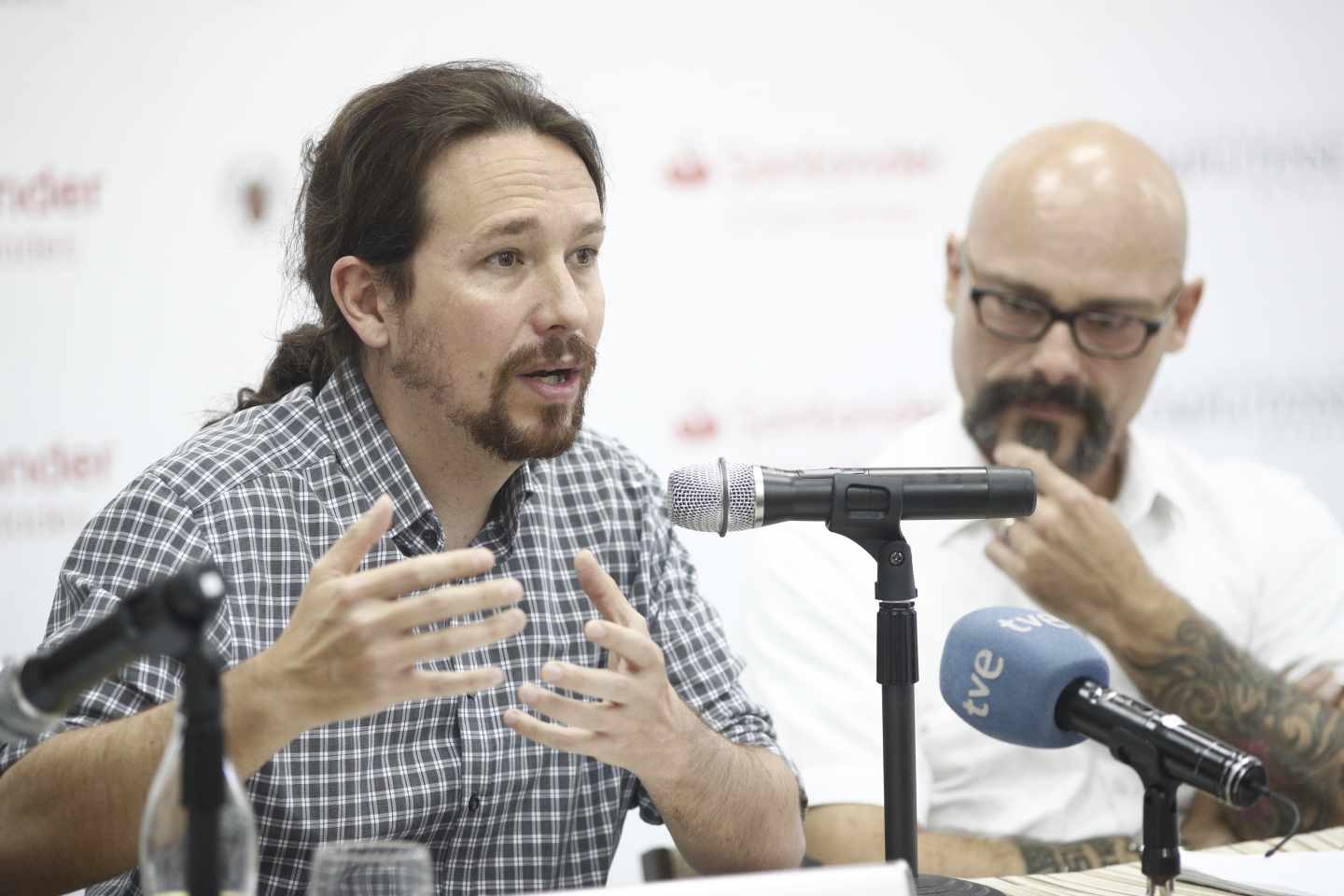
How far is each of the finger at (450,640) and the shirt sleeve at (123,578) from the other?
51cm

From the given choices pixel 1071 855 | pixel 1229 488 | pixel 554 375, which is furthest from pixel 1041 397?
pixel 554 375

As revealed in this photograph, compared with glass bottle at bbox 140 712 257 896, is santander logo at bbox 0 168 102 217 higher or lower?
higher

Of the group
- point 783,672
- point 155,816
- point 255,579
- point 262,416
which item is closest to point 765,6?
point 783,672

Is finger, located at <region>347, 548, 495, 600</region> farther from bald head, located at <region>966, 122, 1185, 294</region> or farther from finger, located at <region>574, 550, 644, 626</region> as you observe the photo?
bald head, located at <region>966, 122, 1185, 294</region>

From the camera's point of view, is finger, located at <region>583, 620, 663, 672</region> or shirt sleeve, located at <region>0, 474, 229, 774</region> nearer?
finger, located at <region>583, 620, 663, 672</region>

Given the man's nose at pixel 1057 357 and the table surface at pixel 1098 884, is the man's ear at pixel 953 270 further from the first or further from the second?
the table surface at pixel 1098 884

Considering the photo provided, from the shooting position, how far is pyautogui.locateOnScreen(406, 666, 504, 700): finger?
1.39 metres

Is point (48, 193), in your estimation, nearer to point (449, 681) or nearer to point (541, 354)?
point (541, 354)

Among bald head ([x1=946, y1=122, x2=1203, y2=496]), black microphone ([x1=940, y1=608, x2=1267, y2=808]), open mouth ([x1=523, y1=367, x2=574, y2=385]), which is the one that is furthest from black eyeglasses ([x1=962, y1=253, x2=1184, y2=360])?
black microphone ([x1=940, y1=608, x2=1267, y2=808])

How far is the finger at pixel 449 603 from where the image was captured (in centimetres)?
136

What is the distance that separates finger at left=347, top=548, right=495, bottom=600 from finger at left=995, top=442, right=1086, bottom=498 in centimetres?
156

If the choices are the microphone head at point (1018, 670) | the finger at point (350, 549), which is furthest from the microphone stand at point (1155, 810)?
the finger at point (350, 549)

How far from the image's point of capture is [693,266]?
3.49 meters

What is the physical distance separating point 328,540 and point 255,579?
117mm
